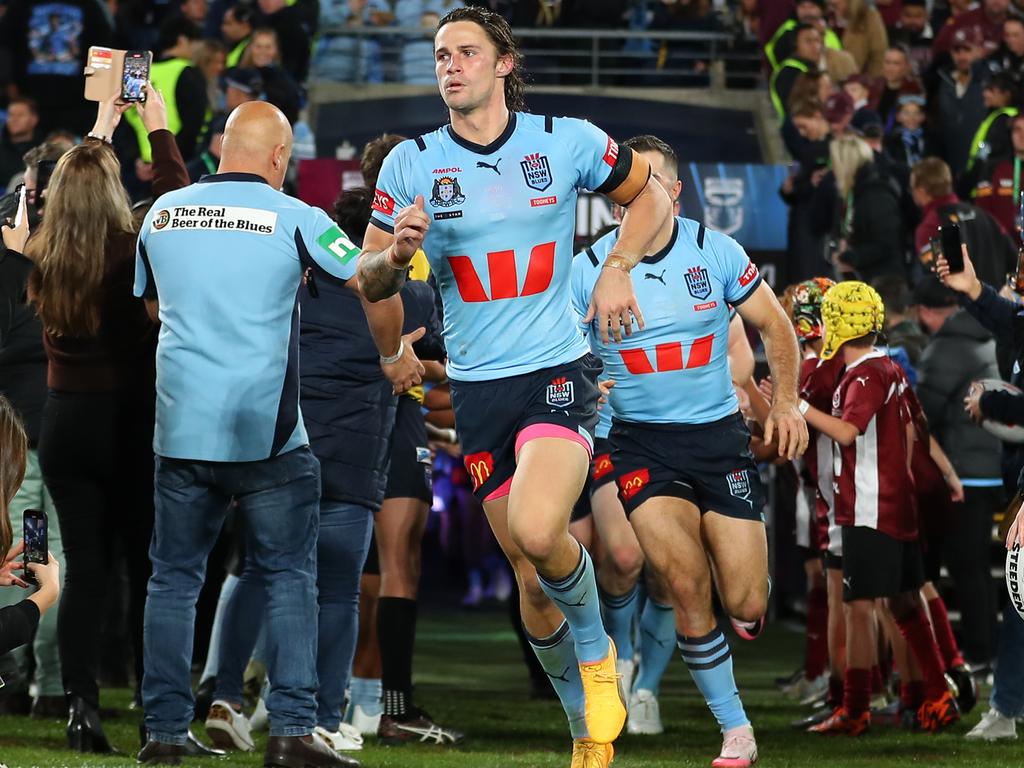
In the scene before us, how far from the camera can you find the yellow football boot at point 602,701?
Result: 5.71 m

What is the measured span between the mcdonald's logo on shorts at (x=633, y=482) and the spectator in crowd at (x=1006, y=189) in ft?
23.8

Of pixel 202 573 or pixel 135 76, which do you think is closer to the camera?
pixel 202 573

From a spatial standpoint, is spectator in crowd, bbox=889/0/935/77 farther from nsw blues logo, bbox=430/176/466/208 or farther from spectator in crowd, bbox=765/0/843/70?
nsw blues logo, bbox=430/176/466/208

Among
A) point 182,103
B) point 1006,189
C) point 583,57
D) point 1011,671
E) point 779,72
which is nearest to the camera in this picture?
point 1011,671

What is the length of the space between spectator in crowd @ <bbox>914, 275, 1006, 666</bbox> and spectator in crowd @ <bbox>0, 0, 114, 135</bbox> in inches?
311

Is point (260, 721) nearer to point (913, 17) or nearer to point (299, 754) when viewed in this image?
point (299, 754)

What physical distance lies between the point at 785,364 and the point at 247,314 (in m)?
2.25

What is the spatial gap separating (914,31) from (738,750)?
13737mm

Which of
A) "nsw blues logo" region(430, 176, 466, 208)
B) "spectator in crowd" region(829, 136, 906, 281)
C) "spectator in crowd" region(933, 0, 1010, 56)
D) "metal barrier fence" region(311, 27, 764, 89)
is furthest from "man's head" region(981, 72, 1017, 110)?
"nsw blues logo" region(430, 176, 466, 208)

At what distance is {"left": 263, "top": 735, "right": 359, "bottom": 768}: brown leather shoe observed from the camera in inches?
235

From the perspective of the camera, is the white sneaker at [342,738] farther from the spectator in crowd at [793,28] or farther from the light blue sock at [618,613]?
the spectator in crowd at [793,28]

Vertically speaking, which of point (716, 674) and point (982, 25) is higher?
point (982, 25)

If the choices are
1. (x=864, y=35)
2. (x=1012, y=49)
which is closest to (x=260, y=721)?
(x=1012, y=49)

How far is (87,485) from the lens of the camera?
678cm
